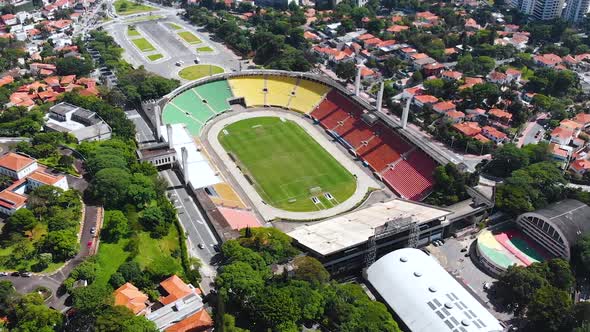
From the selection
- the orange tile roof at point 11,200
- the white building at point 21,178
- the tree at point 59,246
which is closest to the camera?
the tree at point 59,246

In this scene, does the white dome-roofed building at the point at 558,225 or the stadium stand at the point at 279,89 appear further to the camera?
the stadium stand at the point at 279,89

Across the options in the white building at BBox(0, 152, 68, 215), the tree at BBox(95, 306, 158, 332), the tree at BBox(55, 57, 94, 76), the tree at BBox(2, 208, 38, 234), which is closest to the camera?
the tree at BBox(95, 306, 158, 332)

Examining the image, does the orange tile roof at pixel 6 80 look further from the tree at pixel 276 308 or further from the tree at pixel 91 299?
the tree at pixel 276 308

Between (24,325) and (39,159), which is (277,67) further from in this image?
(24,325)

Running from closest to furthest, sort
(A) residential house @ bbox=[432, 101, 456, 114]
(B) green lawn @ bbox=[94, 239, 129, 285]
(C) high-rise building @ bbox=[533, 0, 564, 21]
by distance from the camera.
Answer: (B) green lawn @ bbox=[94, 239, 129, 285], (A) residential house @ bbox=[432, 101, 456, 114], (C) high-rise building @ bbox=[533, 0, 564, 21]

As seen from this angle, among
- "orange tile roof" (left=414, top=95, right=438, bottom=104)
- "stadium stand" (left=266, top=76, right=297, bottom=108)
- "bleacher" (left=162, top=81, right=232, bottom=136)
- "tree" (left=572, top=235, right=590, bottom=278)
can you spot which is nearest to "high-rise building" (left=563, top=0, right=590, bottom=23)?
"orange tile roof" (left=414, top=95, right=438, bottom=104)

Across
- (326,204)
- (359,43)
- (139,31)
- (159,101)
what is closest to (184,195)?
(326,204)

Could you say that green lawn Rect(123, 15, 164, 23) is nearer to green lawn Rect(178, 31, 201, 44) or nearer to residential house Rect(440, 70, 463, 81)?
green lawn Rect(178, 31, 201, 44)

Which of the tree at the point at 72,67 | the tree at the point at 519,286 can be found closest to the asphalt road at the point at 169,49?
the tree at the point at 72,67

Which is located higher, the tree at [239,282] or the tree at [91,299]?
the tree at [91,299]
